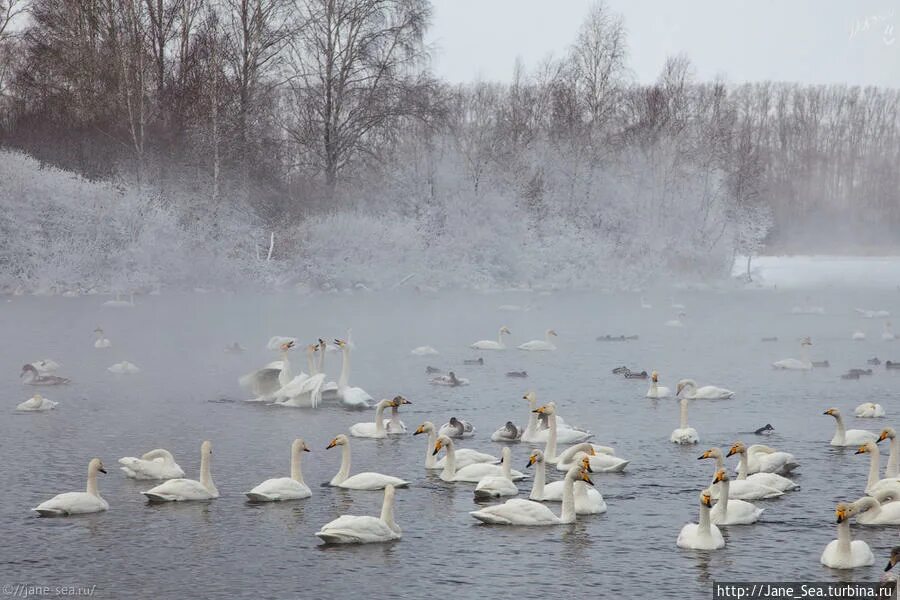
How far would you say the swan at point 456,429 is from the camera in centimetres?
1816

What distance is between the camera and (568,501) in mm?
13203

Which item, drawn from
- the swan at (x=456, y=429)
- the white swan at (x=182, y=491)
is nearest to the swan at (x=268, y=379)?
the swan at (x=456, y=429)

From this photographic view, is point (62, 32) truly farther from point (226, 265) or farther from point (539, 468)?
point (539, 468)

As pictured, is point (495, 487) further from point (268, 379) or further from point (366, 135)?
point (366, 135)

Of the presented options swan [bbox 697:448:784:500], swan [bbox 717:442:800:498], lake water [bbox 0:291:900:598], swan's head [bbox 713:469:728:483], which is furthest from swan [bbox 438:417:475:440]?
swan's head [bbox 713:469:728:483]

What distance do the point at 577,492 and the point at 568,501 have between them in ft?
1.22

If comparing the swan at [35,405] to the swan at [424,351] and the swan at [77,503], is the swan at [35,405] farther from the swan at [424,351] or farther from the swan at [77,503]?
the swan at [424,351]

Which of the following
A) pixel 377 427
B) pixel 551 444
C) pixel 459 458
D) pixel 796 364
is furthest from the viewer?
pixel 796 364

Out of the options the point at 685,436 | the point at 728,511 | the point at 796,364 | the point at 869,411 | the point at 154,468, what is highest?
the point at 796,364

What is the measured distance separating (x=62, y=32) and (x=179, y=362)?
933 inches

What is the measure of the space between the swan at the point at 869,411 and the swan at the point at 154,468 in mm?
11705

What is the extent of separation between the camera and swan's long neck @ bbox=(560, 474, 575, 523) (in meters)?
13.2

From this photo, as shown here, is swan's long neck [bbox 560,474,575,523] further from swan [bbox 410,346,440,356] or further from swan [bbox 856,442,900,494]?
swan [bbox 410,346,440,356]

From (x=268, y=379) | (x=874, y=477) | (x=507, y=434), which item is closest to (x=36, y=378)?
(x=268, y=379)
